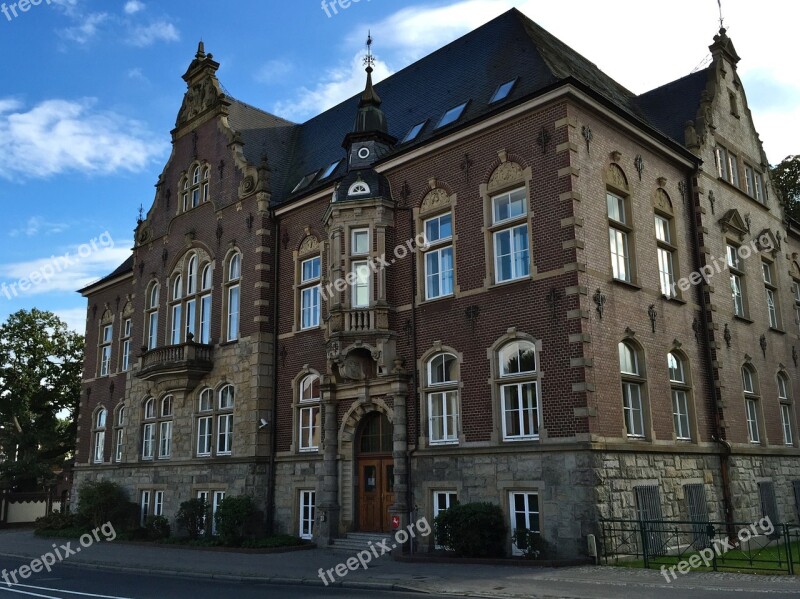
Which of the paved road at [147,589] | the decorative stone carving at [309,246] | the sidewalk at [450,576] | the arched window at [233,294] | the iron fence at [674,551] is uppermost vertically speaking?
the decorative stone carving at [309,246]

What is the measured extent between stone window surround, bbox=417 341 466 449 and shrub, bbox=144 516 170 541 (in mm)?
11124

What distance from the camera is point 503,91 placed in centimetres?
2061

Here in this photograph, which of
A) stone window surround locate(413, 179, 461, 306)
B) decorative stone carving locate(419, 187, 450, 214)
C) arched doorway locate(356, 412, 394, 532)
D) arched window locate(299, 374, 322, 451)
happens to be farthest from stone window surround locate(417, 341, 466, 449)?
arched window locate(299, 374, 322, 451)

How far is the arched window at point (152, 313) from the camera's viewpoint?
30844 mm

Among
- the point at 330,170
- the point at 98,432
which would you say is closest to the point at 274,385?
the point at 330,170

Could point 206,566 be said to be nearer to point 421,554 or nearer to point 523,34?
point 421,554

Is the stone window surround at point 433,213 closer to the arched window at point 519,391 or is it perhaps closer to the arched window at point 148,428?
the arched window at point 519,391

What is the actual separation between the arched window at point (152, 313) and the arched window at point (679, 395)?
20288 millimetres

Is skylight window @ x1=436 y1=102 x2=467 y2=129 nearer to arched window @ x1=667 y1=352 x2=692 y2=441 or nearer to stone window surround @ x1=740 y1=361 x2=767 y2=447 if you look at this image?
arched window @ x1=667 y1=352 x2=692 y2=441

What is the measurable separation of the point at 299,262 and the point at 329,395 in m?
5.13

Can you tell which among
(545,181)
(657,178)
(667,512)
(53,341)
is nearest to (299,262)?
(545,181)

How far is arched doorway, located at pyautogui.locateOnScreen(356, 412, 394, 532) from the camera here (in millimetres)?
20734

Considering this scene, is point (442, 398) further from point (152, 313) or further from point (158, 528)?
point (152, 313)

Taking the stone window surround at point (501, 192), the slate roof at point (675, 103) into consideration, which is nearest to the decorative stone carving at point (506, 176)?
the stone window surround at point (501, 192)
